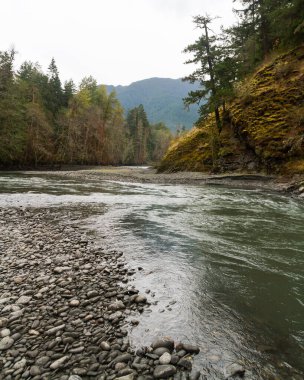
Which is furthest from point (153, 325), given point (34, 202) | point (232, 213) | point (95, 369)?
point (34, 202)

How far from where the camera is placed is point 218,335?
4020mm

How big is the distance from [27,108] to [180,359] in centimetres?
4920

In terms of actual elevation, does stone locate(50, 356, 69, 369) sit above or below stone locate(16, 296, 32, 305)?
below

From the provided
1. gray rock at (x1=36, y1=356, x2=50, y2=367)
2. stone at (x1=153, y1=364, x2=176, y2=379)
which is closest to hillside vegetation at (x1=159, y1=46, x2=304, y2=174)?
stone at (x1=153, y1=364, x2=176, y2=379)

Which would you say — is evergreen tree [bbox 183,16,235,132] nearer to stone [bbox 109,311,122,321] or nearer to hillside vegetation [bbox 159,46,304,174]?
hillside vegetation [bbox 159,46,304,174]

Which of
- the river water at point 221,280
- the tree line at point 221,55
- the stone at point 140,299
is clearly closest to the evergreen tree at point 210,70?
the tree line at point 221,55

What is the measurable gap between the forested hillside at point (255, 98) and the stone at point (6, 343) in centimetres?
2368

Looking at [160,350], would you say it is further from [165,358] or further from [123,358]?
[123,358]

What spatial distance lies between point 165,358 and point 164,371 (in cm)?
24

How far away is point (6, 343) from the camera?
12.0 ft

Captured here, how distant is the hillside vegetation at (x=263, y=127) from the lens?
2486cm

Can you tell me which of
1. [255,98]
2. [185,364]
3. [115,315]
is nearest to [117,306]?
[115,315]

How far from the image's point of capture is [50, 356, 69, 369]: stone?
10.8ft

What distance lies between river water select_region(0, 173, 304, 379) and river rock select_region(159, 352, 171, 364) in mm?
392
